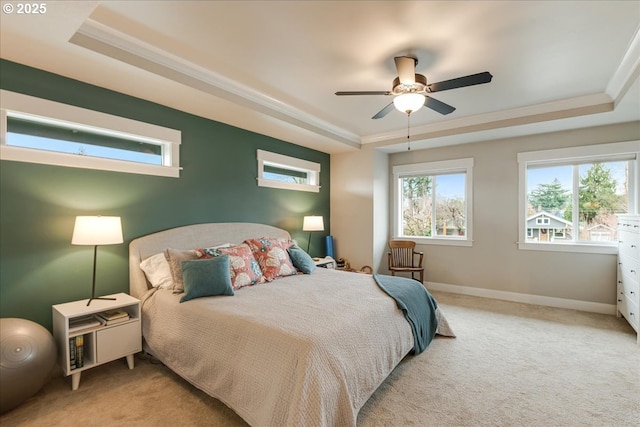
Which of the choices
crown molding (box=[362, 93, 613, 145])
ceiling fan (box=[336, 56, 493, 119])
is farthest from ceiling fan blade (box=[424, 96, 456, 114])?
crown molding (box=[362, 93, 613, 145])

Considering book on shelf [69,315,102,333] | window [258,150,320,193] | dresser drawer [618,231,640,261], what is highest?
window [258,150,320,193]

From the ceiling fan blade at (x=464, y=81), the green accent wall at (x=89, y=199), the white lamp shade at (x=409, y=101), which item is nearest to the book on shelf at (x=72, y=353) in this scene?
the green accent wall at (x=89, y=199)

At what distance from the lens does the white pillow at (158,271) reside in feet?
9.13

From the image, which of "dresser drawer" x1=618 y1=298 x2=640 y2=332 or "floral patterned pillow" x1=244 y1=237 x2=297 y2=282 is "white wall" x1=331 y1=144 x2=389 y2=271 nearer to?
"floral patterned pillow" x1=244 y1=237 x2=297 y2=282

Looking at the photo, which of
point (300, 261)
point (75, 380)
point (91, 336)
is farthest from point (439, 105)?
point (75, 380)

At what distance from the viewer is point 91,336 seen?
2354mm

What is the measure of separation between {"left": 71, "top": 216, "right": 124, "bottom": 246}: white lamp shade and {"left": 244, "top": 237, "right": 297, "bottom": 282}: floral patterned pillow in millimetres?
1365

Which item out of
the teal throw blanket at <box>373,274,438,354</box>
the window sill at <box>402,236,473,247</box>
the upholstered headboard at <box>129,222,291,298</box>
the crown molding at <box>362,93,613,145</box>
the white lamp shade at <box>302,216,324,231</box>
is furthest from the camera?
the window sill at <box>402,236,473,247</box>

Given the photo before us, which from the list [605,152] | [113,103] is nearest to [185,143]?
[113,103]

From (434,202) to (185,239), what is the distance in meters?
4.09

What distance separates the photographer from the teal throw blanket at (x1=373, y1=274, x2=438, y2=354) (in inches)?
106

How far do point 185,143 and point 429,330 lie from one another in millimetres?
3316

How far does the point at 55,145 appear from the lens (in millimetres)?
2621

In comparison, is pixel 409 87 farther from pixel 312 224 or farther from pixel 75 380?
pixel 75 380
